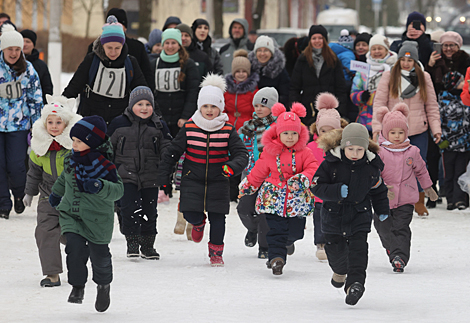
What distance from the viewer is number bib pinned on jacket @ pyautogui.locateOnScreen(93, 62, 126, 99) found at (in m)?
9.19

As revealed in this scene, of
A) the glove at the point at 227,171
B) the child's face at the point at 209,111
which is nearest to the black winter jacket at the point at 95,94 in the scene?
the child's face at the point at 209,111

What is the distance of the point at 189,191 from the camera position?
7637mm

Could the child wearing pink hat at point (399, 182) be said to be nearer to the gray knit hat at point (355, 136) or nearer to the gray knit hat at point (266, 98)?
the gray knit hat at point (266, 98)

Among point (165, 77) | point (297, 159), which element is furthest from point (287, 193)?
point (165, 77)

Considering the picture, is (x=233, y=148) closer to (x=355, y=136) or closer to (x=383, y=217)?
(x=355, y=136)

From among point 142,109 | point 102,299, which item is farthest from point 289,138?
point 102,299

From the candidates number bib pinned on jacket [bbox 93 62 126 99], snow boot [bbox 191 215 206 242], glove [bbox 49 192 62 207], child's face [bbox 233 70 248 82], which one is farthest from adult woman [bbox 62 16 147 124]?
glove [bbox 49 192 62 207]

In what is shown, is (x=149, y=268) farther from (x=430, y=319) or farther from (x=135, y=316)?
(x=430, y=319)

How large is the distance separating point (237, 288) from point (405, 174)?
2066 mm

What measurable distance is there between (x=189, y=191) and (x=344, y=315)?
2330 millimetres

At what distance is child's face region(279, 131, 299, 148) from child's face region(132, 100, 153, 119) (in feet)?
4.21

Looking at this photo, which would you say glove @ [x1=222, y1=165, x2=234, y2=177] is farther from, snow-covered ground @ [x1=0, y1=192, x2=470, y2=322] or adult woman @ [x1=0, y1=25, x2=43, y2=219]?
adult woman @ [x1=0, y1=25, x2=43, y2=219]

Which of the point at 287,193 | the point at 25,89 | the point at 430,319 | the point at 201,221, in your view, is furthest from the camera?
the point at 25,89

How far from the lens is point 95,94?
9320 mm
